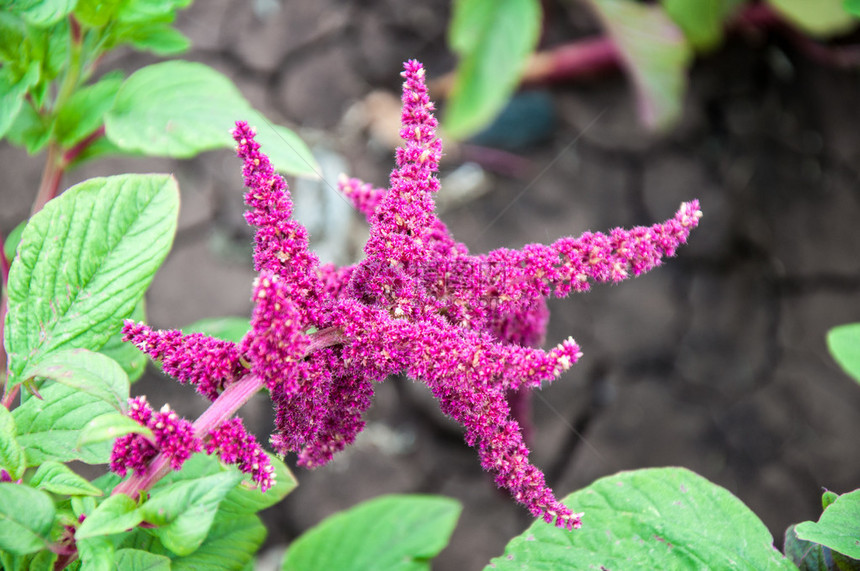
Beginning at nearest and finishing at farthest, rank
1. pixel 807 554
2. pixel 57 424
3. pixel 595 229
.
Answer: pixel 57 424 < pixel 807 554 < pixel 595 229

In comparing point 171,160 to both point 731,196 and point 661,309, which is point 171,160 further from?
point 731,196

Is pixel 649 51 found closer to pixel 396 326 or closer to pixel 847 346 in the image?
pixel 847 346

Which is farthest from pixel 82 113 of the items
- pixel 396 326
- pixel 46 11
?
pixel 396 326

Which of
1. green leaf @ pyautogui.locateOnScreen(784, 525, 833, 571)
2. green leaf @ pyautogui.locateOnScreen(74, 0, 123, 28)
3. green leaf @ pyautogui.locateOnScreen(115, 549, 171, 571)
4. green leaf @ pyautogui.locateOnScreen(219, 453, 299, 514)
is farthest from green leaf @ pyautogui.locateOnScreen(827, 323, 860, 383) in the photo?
green leaf @ pyautogui.locateOnScreen(74, 0, 123, 28)

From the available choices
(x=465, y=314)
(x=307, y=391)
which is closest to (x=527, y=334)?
(x=465, y=314)

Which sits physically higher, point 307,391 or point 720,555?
point 307,391
